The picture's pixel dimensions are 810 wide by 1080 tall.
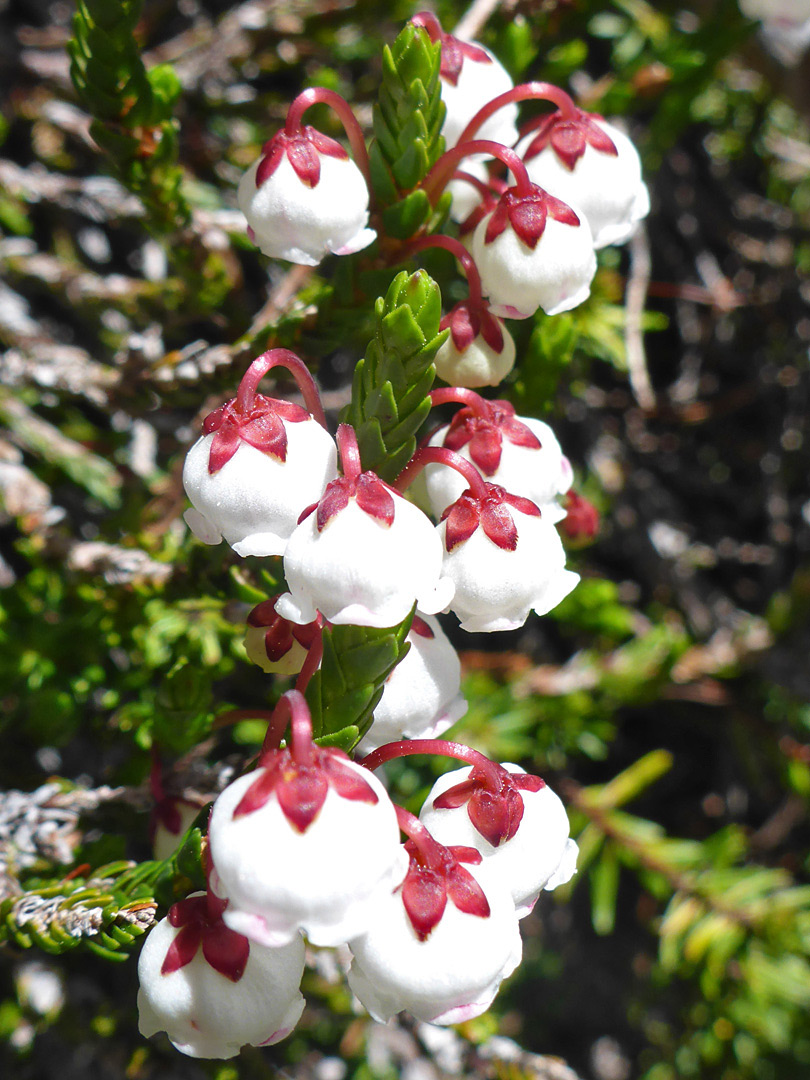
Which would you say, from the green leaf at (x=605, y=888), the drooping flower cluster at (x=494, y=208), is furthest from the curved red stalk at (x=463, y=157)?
the green leaf at (x=605, y=888)

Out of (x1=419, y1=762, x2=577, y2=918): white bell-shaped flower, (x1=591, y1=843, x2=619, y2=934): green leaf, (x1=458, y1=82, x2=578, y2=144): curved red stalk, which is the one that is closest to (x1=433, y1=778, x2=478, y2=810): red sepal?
→ (x1=419, y1=762, x2=577, y2=918): white bell-shaped flower

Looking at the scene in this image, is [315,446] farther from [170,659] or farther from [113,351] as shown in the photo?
[113,351]

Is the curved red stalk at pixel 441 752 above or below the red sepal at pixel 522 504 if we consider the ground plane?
below

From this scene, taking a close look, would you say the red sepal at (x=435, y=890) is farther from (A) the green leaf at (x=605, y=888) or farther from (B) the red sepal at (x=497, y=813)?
(A) the green leaf at (x=605, y=888)

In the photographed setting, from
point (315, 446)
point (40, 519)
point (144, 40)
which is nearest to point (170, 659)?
point (40, 519)

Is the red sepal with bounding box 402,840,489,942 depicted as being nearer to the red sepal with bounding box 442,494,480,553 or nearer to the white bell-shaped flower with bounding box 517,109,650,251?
the red sepal with bounding box 442,494,480,553
